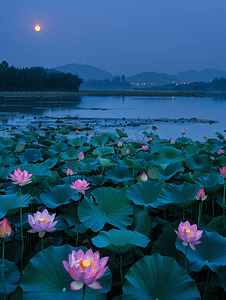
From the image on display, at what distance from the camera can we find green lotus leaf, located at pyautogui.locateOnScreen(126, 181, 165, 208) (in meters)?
1.37

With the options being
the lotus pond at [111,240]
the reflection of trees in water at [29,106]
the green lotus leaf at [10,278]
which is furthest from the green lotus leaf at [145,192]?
the reflection of trees in water at [29,106]

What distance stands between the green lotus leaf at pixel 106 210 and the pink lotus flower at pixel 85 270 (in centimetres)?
50

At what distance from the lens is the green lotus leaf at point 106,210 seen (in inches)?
45.6

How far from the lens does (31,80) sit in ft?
124

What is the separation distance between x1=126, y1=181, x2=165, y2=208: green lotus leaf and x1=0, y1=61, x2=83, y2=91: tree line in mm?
37732

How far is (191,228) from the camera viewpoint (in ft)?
2.72

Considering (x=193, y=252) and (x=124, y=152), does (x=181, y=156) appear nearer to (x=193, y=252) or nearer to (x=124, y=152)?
(x=124, y=152)

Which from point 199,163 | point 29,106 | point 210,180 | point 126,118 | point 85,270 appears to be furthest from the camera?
point 29,106

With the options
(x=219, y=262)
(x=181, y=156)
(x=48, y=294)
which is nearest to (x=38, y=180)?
(x=48, y=294)

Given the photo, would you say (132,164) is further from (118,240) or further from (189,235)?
(189,235)

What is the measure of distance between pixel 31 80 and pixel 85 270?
40260 mm

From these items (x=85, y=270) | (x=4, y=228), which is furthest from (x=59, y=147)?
(x=85, y=270)

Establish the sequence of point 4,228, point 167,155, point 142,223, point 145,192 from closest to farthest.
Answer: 1. point 4,228
2. point 142,223
3. point 145,192
4. point 167,155

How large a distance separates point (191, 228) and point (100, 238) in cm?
33
